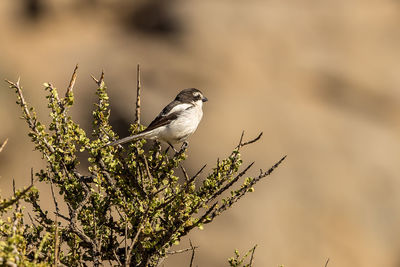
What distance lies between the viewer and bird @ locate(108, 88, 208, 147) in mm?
6970

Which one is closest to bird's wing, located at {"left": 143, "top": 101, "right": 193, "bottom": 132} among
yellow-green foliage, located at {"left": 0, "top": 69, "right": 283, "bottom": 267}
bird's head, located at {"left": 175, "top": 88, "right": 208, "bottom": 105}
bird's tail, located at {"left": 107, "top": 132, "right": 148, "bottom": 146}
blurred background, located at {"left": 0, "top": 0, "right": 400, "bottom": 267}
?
bird's head, located at {"left": 175, "top": 88, "right": 208, "bottom": 105}

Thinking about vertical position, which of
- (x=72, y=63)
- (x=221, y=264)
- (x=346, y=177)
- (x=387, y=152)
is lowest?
(x=221, y=264)

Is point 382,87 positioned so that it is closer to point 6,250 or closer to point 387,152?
point 387,152

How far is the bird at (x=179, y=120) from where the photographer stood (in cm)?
697

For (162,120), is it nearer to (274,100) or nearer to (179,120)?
(179,120)

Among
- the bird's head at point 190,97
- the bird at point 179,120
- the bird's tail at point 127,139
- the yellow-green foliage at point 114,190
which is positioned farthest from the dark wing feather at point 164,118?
the yellow-green foliage at point 114,190

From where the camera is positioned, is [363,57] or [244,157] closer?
[244,157]

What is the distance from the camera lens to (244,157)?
21797 mm

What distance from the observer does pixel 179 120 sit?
293 inches

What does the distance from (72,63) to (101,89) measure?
80.7ft

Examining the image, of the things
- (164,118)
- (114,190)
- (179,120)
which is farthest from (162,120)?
(114,190)

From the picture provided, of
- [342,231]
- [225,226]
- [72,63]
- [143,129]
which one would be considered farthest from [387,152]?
[143,129]

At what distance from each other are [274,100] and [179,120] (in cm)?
1704

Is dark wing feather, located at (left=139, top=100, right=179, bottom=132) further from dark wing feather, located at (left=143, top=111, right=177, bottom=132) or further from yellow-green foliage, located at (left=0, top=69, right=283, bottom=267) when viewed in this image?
yellow-green foliage, located at (left=0, top=69, right=283, bottom=267)
